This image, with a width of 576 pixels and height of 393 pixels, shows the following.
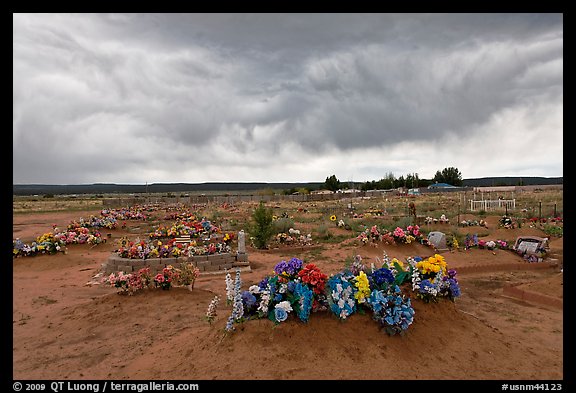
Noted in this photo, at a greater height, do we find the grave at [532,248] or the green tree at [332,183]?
the green tree at [332,183]

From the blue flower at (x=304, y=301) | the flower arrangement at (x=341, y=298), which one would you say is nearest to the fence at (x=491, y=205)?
the flower arrangement at (x=341, y=298)

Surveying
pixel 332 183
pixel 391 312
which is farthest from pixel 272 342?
pixel 332 183

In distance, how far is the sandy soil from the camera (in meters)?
4.21

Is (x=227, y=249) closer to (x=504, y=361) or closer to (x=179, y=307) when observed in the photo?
(x=179, y=307)

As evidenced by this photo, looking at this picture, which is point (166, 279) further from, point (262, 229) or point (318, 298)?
point (262, 229)

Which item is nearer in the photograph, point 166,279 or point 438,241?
point 166,279

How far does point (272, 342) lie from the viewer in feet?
14.8

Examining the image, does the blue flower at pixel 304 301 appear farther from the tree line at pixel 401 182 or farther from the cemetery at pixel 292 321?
the tree line at pixel 401 182

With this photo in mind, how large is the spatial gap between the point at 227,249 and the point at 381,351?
902 centimetres

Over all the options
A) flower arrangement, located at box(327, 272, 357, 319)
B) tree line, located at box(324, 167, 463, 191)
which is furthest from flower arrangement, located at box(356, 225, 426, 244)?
tree line, located at box(324, 167, 463, 191)

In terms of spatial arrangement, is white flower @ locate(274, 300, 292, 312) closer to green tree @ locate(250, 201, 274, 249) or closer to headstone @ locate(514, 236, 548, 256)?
headstone @ locate(514, 236, 548, 256)

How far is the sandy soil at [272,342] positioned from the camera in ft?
13.8

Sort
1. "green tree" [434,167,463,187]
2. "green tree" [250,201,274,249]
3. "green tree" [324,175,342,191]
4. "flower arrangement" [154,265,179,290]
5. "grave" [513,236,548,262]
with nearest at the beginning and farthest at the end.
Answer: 1. "flower arrangement" [154,265,179,290]
2. "grave" [513,236,548,262]
3. "green tree" [250,201,274,249]
4. "green tree" [324,175,342,191]
5. "green tree" [434,167,463,187]

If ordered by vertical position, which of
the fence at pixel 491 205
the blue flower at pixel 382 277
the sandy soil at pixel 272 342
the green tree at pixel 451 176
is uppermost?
the green tree at pixel 451 176
